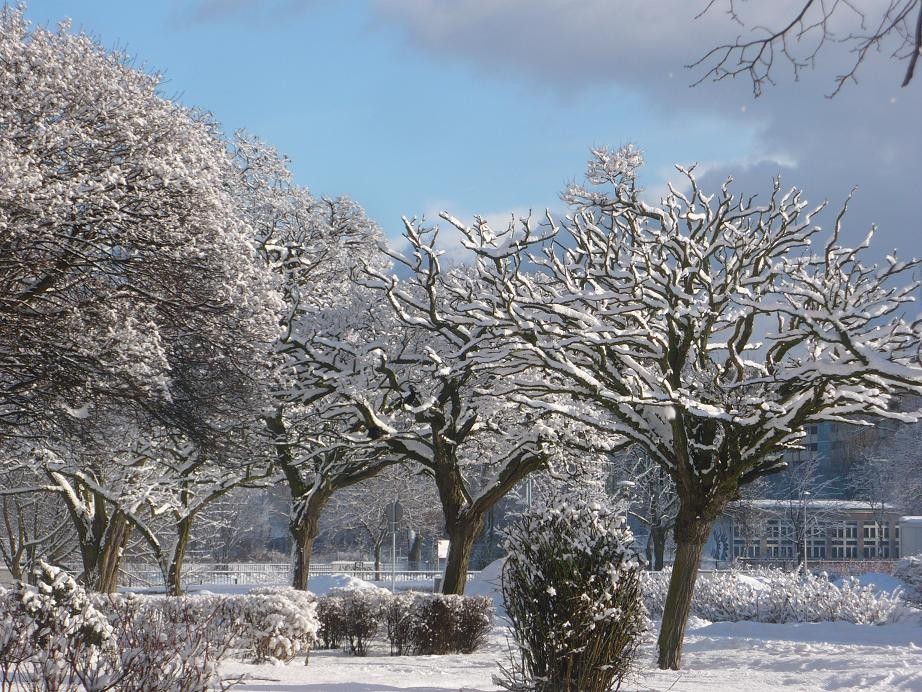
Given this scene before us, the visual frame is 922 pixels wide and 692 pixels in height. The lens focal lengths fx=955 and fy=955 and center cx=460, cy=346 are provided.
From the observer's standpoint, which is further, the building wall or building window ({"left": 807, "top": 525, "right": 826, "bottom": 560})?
building window ({"left": 807, "top": 525, "right": 826, "bottom": 560})

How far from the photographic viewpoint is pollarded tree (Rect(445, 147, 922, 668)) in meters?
11.3

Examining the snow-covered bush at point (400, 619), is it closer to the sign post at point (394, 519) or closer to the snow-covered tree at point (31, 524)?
the sign post at point (394, 519)

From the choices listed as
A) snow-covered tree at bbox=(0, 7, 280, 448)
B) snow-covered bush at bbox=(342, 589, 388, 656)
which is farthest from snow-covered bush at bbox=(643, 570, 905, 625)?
snow-covered tree at bbox=(0, 7, 280, 448)

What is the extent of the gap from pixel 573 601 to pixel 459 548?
11.3 meters

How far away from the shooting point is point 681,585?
1261cm

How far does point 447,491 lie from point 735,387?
8161 millimetres

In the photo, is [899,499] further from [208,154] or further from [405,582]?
[208,154]

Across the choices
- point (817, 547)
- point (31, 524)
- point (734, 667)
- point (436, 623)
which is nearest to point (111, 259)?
point (436, 623)

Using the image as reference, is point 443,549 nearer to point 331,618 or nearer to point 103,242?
point 331,618

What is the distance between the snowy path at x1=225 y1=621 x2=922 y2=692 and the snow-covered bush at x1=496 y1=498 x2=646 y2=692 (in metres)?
0.70

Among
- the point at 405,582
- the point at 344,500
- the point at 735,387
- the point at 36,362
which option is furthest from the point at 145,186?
the point at 344,500

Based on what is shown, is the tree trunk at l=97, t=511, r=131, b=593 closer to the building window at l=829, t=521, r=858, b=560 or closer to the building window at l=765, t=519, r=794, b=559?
the building window at l=765, t=519, r=794, b=559

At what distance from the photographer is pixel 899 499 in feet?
154

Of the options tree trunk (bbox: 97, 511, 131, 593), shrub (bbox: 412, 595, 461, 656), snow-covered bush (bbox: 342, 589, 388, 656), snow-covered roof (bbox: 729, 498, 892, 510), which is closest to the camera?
shrub (bbox: 412, 595, 461, 656)
